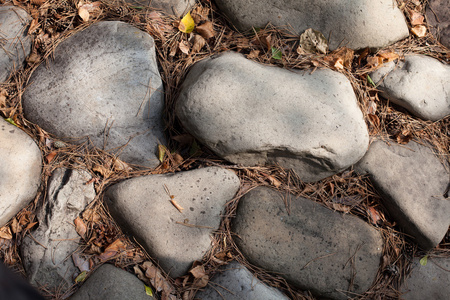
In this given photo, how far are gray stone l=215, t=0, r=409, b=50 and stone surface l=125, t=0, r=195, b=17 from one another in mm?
228

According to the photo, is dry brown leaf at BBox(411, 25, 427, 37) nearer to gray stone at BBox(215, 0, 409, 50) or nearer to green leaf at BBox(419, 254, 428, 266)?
gray stone at BBox(215, 0, 409, 50)

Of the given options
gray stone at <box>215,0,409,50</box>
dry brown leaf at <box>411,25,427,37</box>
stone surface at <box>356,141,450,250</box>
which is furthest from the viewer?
→ dry brown leaf at <box>411,25,427,37</box>

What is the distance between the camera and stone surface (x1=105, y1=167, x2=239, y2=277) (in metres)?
2.01

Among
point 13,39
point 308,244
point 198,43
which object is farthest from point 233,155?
point 13,39

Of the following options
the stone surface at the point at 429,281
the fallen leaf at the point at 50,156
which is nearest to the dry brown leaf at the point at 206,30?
the fallen leaf at the point at 50,156

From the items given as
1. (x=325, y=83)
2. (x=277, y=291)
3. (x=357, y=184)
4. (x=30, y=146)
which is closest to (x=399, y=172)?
(x=357, y=184)

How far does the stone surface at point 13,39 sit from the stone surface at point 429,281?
2.74 metres

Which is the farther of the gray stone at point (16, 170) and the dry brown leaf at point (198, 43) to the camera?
the dry brown leaf at point (198, 43)

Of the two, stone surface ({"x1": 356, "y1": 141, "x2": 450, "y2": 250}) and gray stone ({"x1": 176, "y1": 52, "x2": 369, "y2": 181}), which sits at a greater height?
gray stone ({"x1": 176, "y1": 52, "x2": 369, "y2": 181})

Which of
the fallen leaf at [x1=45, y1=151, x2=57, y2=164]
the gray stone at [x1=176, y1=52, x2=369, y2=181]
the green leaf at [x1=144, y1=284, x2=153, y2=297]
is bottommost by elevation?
the green leaf at [x1=144, y1=284, x2=153, y2=297]

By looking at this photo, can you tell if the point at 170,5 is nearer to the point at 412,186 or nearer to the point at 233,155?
the point at 233,155

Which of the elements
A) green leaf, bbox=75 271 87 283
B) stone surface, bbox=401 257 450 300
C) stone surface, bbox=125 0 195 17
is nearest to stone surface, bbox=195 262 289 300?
green leaf, bbox=75 271 87 283

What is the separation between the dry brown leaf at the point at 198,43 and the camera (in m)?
2.31

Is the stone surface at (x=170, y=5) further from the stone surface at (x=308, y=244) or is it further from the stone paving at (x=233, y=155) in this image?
the stone surface at (x=308, y=244)
